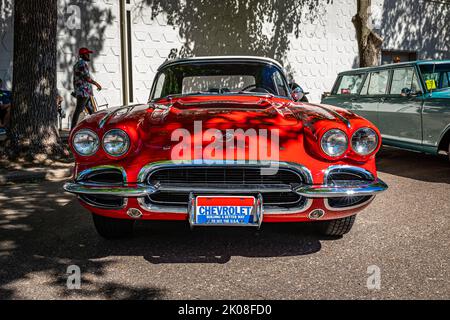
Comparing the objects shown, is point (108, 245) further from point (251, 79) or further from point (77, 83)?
point (77, 83)

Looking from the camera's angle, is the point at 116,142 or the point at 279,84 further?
the point at 279,84

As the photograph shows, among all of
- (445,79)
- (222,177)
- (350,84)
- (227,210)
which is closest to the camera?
(227,210)

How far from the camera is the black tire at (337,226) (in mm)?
3367

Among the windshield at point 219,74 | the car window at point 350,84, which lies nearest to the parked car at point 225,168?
the windshield at point 219,74

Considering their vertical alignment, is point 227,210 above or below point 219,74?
below

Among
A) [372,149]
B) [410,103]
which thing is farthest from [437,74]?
[372,149]

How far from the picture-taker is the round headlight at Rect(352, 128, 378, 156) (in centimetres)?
304

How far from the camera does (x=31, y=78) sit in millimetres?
6312

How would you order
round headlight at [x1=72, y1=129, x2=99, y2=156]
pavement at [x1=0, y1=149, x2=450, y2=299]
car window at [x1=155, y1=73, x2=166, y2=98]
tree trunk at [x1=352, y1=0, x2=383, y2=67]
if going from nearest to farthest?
pavement at [x1=0, y1=149, x2=450, y2=299] → round headlight at [x1=72, y1=129, x2=99, y2=156] → car window at [x1=155, y1=73, x2=166, y2=98] → tree trunk at [x1=352, y1=0, x2=383, y2=67]

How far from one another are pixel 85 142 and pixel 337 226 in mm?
1985

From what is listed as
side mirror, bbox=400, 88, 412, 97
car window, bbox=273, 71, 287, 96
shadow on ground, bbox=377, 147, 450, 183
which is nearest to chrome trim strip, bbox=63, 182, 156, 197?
car window, bbox=273, 71, 287, 96

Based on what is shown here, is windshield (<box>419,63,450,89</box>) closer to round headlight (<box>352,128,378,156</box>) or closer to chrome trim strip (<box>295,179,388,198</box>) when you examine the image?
round headlight (<box>352,128,378,156</box>)

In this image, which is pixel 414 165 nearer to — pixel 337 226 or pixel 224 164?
pixel 337 226

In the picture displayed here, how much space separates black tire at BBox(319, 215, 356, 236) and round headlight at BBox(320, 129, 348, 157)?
64cm
